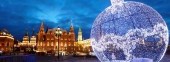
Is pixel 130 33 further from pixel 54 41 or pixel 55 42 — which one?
pixel 54 41

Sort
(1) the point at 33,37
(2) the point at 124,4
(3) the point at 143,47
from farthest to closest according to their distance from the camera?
1. (1) the point at 33,37
2. (2) the point at 124,4
3. (3) the point at 143,47

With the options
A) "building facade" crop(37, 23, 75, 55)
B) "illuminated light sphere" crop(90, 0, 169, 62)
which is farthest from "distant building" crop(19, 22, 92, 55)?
"illuminated light sphere" crop(90, 0, 169, 62)

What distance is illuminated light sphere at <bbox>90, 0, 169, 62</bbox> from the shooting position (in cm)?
1323

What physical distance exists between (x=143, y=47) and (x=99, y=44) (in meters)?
2.52

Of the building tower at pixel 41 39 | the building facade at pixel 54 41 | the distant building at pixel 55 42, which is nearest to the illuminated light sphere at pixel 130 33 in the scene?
the distant building at pixel 55 42

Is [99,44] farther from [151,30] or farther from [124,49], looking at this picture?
[151,30]

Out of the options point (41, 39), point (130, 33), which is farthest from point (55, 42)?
point (130, 33)

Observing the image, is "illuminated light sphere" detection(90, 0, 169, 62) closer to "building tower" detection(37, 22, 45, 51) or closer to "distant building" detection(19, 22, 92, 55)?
"distant building" detection(19, 22, 92, 55)

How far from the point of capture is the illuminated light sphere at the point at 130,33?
→ 1323 centimetres

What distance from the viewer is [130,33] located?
43.9 ft

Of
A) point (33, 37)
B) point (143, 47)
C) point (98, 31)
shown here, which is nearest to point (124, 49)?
point (143, 47)

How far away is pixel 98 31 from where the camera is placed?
581 inches

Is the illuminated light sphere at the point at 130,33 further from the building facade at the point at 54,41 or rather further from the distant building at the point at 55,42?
the building facade at the point at 54,41

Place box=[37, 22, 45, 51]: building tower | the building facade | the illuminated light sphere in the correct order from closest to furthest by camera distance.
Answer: the illuminated light sphere, the building facade, box=[37, 22, 45, 51]: building tower
